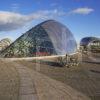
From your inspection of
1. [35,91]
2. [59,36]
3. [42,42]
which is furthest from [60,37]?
[35,91]

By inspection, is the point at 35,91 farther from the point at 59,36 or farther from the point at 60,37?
the point at 60,37

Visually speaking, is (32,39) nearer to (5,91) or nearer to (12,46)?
(12,46)

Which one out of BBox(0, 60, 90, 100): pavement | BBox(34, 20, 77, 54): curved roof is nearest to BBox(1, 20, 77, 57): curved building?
BBox(34, 20, 77, 54): curved roof

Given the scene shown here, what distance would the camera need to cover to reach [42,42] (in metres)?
67.0

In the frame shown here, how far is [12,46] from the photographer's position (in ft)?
210

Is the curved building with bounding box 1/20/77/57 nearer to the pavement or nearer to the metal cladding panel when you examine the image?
the metal cladding panel

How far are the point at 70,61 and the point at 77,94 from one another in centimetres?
2316

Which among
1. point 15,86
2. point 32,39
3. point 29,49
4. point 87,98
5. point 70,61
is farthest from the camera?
point 32,39

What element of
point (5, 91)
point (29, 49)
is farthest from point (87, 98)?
point (29, 49)

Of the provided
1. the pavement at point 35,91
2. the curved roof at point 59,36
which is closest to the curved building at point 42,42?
the curved roof at point 59,36

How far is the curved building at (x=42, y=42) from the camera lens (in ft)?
203

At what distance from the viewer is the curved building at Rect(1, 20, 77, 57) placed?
61938 millimetres

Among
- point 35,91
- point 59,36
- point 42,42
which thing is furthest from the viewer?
point 59,36

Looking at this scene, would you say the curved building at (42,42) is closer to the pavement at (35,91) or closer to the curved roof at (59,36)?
the curved roof at (59,36)
